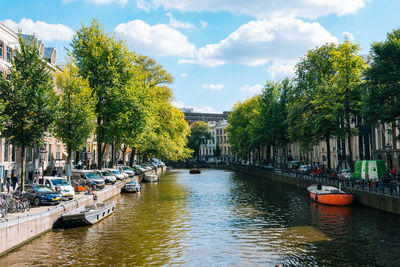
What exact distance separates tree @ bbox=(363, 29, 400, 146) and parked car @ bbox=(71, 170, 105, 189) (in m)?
27.3

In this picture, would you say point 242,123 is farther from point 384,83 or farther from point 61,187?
point 61,187

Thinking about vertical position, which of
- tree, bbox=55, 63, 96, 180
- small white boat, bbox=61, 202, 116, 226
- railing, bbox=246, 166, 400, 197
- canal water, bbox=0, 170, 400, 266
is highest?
tree, bbox=55, 63, 96, 180

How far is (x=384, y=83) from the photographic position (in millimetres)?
33719

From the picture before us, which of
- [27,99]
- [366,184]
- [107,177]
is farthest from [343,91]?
[27,99]

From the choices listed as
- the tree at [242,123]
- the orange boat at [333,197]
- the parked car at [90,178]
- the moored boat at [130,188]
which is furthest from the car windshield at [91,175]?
the tree at [242,123]

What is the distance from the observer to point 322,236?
862 inches

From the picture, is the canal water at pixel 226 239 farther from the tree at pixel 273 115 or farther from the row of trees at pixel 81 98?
the tree at pixel 273 115

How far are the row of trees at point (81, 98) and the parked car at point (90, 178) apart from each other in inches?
117

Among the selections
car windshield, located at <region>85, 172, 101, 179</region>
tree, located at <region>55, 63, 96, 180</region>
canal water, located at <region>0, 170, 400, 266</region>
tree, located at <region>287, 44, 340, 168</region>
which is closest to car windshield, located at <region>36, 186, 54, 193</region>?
canal water, located at <region>0, 170, 400, 266</region>

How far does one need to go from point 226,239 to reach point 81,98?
75.7 ft

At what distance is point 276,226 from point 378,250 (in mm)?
7505

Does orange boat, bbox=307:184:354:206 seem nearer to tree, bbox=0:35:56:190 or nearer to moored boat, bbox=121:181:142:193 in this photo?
moored boat, bbox=121:181:142:193

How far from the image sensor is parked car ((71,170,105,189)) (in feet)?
125

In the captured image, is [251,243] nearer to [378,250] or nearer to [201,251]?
[201,251]
